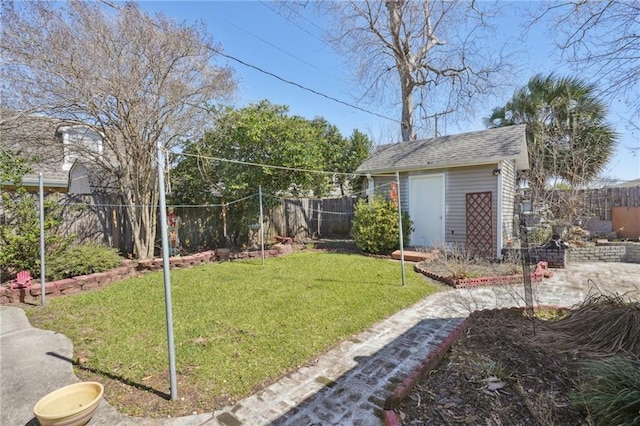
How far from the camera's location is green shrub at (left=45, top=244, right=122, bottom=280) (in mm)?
5551

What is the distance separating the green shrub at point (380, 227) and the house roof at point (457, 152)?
148cm

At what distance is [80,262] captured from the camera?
588cm

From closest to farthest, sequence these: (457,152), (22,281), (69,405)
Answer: (69,405), (22,281), (457,152)

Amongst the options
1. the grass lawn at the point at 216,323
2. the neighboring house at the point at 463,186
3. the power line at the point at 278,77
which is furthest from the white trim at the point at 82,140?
the neighboring house at the point at 463,186

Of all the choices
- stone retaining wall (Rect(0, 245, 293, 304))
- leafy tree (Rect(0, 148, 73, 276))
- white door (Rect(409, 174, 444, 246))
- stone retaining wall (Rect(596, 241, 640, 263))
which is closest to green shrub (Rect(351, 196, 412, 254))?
white door (Rect(409, 174, 444, 246))

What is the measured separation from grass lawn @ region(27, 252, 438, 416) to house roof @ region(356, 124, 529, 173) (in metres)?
3.73

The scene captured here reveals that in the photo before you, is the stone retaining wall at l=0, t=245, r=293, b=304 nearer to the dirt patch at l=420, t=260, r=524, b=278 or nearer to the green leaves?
the dirt patch at l=420, t=260, r=524, b=278

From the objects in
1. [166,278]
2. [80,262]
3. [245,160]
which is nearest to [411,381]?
[166,278]

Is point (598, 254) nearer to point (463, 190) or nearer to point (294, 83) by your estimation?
point (463, 190)

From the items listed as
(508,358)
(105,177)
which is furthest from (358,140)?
(508,358)

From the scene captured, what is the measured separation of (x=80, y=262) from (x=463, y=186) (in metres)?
9.18

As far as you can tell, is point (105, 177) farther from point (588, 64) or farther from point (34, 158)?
point (588, 64)

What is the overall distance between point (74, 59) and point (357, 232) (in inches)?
307

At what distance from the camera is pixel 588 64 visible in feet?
12.8
